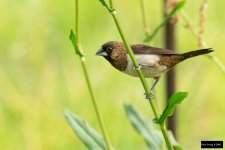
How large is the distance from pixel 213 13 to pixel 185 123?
208cm

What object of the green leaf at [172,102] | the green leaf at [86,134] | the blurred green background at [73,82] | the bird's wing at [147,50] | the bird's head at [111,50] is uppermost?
the bird's head at [111,50]

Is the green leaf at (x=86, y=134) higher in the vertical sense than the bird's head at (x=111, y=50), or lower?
lower

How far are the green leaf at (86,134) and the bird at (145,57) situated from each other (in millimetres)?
442

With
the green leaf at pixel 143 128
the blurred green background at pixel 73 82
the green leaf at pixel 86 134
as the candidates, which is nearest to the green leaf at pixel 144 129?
the green leaf at pixel 143 128

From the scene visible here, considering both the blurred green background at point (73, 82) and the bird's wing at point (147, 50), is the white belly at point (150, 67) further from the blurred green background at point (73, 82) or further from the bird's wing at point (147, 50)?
the blurred green background at point (73, 82)

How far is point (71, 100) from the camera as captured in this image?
236 inches

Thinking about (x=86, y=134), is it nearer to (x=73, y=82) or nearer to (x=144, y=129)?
(x=144, y=129)

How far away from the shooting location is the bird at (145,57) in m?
2.86

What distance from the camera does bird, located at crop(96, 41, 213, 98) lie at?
2861 millimetres

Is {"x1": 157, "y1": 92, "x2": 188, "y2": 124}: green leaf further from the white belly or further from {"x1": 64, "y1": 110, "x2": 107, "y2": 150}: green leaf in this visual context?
{"x1": 64, "y1": 110, "x2": 107, "y2": 150}: green leaf

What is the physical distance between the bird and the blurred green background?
216 centimetres

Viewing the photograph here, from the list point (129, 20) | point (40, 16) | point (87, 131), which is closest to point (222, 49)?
point (129, 20)

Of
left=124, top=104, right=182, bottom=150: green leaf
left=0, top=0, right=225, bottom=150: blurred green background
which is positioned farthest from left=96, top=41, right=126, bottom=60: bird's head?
left=0, top=0, right=225, bottom=150: blurred green background

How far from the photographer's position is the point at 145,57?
2.99 metres
